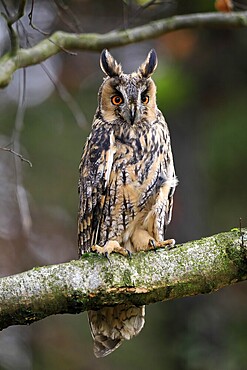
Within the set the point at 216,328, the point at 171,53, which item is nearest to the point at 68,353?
the point at 216,328

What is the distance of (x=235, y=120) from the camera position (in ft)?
27.4

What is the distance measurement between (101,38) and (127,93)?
0.60 metres

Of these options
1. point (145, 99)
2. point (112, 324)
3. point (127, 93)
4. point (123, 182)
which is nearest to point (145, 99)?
point (145, 99)

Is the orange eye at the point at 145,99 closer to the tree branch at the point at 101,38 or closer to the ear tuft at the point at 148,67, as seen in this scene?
the ear tuft at the point at 148,67

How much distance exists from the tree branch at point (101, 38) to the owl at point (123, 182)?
38 centimetres

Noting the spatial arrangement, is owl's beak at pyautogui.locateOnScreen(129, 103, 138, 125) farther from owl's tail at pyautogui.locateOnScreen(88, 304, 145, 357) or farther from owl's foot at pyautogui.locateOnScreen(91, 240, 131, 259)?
owl's tail at pyautogui.locateOnScreen(88, 304, 145, 357)

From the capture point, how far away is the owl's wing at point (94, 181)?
12.8 feet

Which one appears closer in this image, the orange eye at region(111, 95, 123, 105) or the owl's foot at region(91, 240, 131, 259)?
the owl's foot at region(91, 240, 131, 259)

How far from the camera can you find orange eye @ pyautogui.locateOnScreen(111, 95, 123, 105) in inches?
156

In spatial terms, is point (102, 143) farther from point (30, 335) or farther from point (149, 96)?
point (30, 335)

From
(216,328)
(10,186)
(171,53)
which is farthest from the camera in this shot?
(171,53)

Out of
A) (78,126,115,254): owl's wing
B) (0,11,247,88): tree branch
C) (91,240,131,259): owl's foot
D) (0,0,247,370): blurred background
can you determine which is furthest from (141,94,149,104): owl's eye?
(0,0,247,370): blurred background

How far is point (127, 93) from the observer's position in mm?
3898

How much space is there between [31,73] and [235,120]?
93.2 inches
